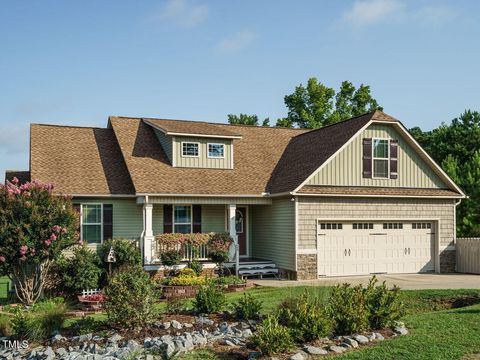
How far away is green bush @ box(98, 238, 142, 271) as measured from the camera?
1888 centimetres

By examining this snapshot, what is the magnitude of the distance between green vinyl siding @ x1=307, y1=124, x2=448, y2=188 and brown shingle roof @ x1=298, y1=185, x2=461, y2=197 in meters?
0.17

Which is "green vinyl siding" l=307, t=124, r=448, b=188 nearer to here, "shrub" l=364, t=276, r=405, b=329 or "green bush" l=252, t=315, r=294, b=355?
"shrub" l=364, t=276, r=405, b=329

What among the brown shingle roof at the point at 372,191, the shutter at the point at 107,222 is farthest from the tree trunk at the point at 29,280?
the brown shingle roof at the point at 372,191

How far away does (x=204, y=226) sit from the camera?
2273 cm

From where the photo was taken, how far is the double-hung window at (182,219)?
22.3 metres

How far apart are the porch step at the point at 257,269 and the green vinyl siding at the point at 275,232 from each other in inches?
12.1

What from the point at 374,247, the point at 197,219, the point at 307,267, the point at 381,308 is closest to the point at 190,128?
the point at 197,219

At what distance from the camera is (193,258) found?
2077 centimetres

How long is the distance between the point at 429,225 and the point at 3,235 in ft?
54.1

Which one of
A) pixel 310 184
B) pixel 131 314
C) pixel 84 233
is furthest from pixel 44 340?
pixel 310 184

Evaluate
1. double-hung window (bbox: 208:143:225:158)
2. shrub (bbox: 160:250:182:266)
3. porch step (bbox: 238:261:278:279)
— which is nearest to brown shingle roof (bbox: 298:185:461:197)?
porch step (bbox: 238:261:278:279)

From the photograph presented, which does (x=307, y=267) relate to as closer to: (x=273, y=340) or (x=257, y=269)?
(x=257, y=269)

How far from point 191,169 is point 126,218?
341 cm

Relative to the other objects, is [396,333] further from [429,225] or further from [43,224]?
[429,225]
